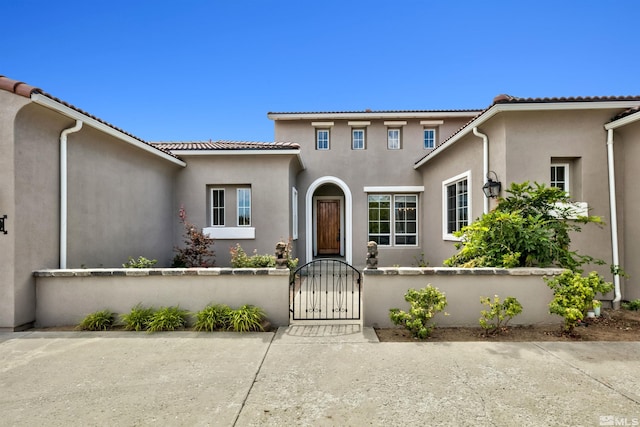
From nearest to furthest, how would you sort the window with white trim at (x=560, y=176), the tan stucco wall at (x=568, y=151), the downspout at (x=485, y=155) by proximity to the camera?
the tan stucco wall at (x=568, y=151), the window with white trim at (x=560, y=176), the downspout at (x=485, y=155)

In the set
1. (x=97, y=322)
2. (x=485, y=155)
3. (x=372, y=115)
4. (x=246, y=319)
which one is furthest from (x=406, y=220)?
(x=97, y=322)

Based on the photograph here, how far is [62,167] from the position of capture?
5.58m

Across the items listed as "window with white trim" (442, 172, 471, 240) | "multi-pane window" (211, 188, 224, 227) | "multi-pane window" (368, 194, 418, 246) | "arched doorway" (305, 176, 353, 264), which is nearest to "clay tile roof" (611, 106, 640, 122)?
"window with white trim" (442, 172, 471, 240)

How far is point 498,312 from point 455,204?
14.5ft

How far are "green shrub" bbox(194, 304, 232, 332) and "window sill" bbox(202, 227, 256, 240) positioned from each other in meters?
4.38

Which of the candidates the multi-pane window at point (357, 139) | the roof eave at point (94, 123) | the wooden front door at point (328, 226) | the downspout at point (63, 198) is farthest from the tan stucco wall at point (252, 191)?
the wooden front door at point (328, 226)

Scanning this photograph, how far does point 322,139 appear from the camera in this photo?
11.6m

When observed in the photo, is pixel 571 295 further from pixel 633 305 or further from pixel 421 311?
pixel 633 305

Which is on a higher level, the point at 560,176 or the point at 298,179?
the point at 298,179

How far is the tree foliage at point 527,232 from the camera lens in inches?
209

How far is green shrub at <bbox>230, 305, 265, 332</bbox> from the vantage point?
16.3 feet

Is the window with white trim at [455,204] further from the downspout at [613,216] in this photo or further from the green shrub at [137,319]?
the green shrub at [137,319]

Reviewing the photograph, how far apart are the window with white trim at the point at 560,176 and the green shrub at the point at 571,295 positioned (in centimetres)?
247

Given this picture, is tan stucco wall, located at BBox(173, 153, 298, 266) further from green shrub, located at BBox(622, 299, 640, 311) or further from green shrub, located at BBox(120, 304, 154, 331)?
green shrub, located at BBox(622, 299, 640, 311)
